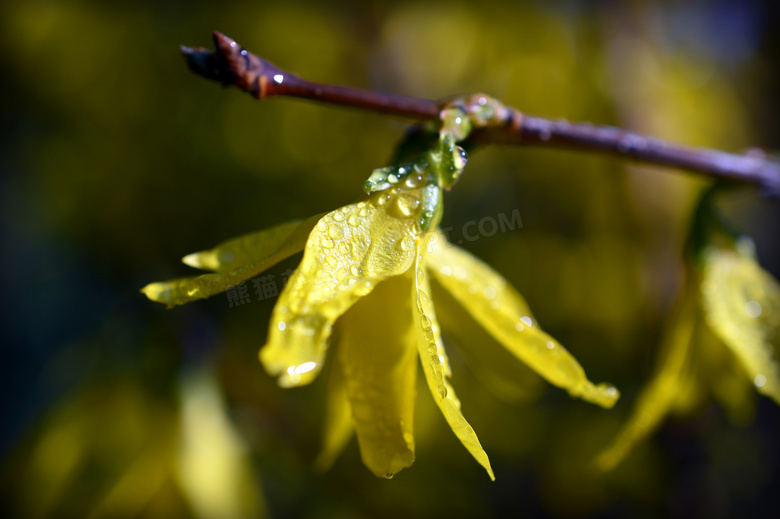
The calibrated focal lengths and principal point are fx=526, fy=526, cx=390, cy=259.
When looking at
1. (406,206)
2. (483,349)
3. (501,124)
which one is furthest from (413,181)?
(483,349)

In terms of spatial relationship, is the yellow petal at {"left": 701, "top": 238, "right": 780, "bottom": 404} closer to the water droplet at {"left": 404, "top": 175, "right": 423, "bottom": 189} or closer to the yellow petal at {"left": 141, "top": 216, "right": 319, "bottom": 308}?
the water droplet at {"left": 404, "top": 175, "right": 423, "bottom": 189}

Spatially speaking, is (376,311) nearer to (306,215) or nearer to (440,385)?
(440,385)

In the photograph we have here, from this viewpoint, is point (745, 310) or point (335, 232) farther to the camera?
point (745, 310)

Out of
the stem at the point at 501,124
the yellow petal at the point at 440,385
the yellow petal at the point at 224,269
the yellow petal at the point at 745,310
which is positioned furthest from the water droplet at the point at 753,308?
the yellow petal at the point at 224,269

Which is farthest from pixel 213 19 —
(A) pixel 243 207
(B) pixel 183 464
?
(B) pixel 183 464

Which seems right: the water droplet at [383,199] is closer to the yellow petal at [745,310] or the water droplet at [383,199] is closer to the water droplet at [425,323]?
the water droplet at [425,323]

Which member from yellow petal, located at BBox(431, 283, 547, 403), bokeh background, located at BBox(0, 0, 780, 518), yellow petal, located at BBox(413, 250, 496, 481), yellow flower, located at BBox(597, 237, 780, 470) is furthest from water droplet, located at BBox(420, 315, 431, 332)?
bokeh background, located at BBox(0, 0, 780, 518)
